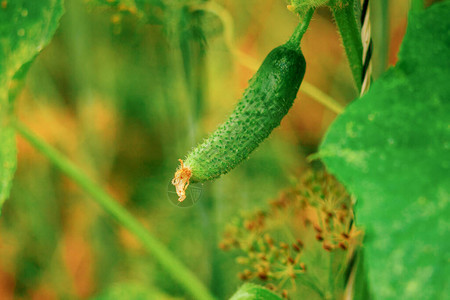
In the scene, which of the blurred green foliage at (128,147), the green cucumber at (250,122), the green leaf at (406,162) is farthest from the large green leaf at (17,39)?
the blurred green foliage at (128,147)

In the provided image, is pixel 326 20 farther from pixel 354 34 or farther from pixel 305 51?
pixel 354 34

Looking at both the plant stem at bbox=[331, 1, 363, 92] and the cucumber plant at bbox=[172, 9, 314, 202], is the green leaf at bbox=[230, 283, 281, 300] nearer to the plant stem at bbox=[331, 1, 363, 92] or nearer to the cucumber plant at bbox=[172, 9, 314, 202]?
the cucumber plant at bbox=[172, 9, 314, 202]

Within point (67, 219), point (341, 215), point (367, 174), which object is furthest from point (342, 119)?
point (67, 219)

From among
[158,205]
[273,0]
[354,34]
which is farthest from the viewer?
[273,0]

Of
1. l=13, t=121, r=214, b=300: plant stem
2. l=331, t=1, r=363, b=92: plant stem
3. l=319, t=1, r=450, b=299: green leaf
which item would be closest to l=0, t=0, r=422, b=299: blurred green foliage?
l=13, t=121, r=214, b=300: plant stem

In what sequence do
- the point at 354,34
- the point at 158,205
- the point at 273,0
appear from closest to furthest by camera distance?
the point at 354,34 → the point at 158,205 → the point at 273,0

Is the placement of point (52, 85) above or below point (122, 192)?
above

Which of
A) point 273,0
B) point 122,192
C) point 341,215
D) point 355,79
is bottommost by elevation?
point 122,192

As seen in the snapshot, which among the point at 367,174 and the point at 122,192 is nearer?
the point at 367,174
